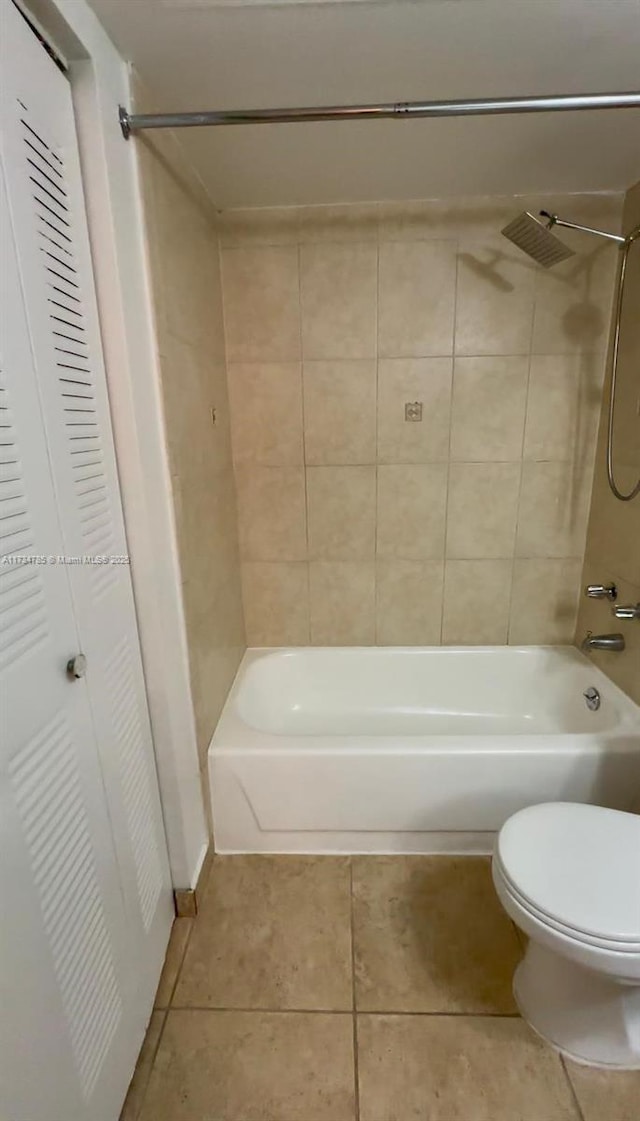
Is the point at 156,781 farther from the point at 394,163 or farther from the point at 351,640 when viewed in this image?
the point at 394,163

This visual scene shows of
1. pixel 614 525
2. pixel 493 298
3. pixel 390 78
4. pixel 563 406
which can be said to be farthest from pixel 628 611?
pixel 390 78

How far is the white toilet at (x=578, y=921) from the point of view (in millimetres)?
953

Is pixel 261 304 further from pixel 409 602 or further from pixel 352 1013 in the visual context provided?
pixel 352 1013

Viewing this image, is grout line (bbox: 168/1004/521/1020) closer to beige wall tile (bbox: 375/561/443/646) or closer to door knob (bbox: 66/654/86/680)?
door knob (bbox: 66/654/86/680)

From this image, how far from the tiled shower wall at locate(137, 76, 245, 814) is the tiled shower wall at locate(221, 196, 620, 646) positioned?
0.19 m

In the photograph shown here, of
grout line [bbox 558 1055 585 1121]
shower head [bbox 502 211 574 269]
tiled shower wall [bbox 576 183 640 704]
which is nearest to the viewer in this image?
grout line [bbox 558 1055 585 1121]

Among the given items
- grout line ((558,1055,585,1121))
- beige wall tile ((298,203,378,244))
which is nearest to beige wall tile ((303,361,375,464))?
beige wall tile ((298,203,378,244))

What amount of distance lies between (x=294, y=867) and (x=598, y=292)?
2.16 meters

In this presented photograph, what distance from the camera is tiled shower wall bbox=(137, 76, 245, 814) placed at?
4.00ft

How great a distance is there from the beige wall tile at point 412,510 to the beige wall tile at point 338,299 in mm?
459

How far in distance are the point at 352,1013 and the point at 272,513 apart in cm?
153

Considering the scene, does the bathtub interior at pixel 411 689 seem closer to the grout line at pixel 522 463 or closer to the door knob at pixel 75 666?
the grout line at pixel 522 463

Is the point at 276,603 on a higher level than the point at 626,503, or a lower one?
lower

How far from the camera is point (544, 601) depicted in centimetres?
211
